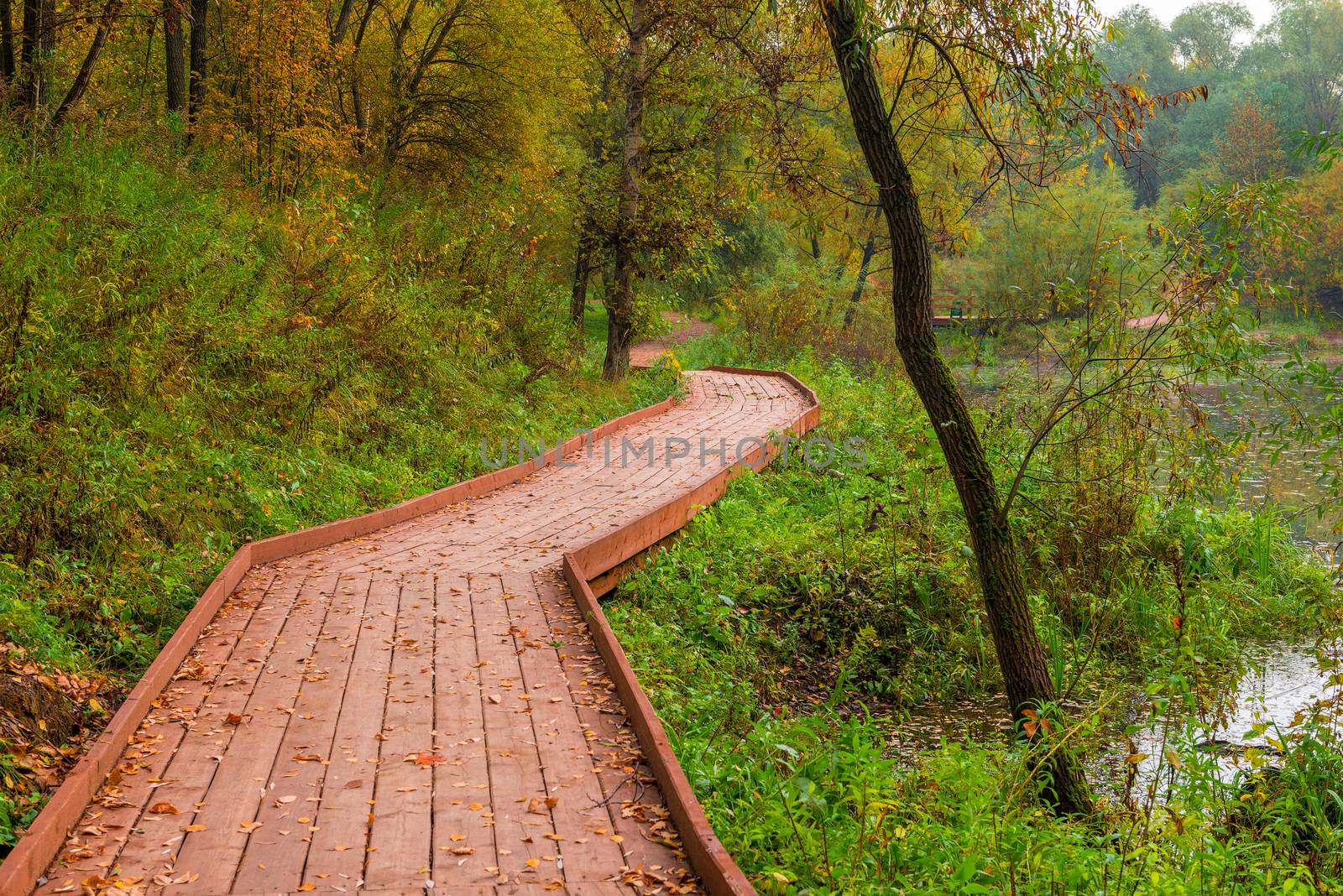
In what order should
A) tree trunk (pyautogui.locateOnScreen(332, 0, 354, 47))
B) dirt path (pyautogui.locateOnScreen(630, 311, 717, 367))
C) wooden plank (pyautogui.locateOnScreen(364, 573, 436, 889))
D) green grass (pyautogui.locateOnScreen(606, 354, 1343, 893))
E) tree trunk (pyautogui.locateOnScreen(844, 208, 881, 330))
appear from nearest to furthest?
wooden plank (pyautogui.locateOnScreen(364, 573, 436, 889)), green grass (pyautogui.locateOnScreen(606, 354, 1343, 893)), tree trunk (pyautogui.locateOnScreen(332, 0, 354, 47)), dirt path (pyautogui.locateOnScreen(630, 311, 717, 367)), tree trunk (pyautogui.locateOnScreen(844, 208, 881, 330))

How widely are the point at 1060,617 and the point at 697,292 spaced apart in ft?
74.7

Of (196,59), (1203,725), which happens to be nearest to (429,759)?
(1203,725)

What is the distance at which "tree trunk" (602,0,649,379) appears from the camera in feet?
51.6

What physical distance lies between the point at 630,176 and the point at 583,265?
2.49 metres

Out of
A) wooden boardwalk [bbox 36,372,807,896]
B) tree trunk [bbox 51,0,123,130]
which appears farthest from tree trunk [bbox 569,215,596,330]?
wooden boardwalk [bbox 36,372,807,896]

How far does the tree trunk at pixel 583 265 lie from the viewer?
1628cm

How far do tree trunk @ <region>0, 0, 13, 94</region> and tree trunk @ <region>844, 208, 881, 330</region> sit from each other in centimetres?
2111

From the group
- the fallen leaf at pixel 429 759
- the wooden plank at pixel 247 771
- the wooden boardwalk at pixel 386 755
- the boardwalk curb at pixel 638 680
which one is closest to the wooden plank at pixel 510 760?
the wooden boardwalk at pixel 386 755

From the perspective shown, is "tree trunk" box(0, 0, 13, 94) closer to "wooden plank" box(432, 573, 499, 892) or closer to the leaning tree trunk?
"wooden plank" box(432, 573, 499, 892)

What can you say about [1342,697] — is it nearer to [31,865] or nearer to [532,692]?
[532,692]

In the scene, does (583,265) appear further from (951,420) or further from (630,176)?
(951,420)

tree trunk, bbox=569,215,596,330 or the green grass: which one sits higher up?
tree trunk, bbox=569,215,596,330

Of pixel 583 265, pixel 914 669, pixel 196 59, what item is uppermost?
pixel 196 59

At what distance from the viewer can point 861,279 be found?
30812 mm
